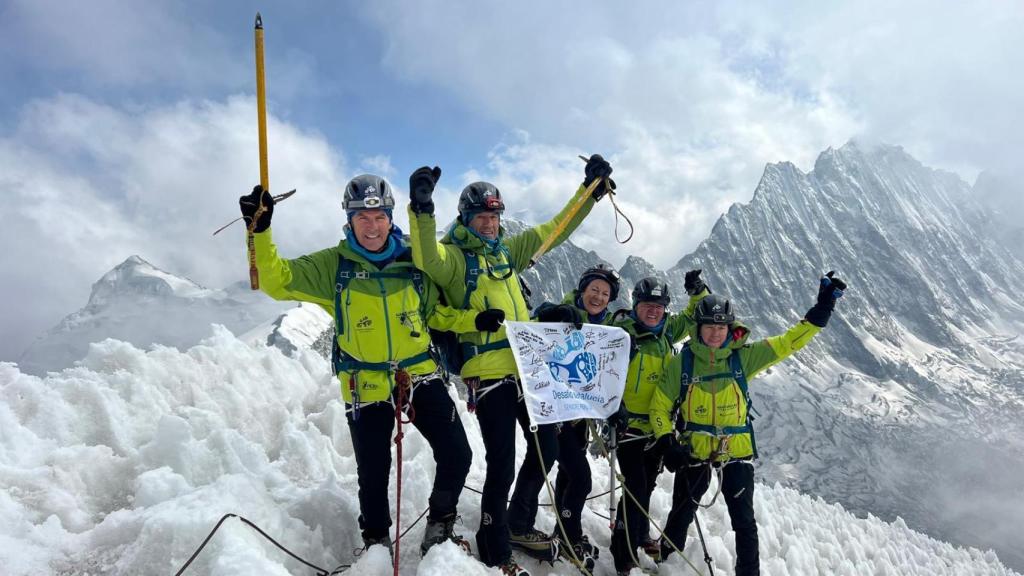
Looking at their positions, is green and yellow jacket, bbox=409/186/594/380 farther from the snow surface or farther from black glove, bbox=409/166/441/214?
the snow surface

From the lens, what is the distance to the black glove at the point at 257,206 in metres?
5.42

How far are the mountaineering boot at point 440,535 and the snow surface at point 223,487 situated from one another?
0.46m

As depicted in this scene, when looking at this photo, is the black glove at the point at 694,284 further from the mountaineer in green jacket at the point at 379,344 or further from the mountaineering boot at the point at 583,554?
the mountaineer in green jacket at the point at 379,344

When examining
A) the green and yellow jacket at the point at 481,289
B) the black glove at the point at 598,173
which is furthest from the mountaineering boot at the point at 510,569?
the black glove at the point at 598,173

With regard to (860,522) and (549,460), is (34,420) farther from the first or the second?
(860,522)

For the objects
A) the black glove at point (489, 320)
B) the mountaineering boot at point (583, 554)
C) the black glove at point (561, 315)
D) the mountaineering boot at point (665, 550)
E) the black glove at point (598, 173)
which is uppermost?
the black glove at point (598, 173)

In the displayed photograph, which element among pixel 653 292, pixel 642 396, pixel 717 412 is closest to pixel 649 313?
pixel 653 292

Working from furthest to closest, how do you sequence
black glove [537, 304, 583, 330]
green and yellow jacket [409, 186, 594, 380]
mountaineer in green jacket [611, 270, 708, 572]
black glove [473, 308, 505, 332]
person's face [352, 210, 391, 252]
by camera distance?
1. mountaineer in green jacket [611, 270, 708, 572]
2. black glove [537, 304, 583, 330]
3. green and yellow jacket [409, 186, 594, 380]
4. black glove [473, 308, 505, 332]
5. person's face [352, 210, 391, 252]

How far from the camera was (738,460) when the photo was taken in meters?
8.18

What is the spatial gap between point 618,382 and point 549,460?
1657mm

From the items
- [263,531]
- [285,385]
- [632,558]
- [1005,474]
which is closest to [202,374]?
[285,385]

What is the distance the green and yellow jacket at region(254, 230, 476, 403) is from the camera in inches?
237

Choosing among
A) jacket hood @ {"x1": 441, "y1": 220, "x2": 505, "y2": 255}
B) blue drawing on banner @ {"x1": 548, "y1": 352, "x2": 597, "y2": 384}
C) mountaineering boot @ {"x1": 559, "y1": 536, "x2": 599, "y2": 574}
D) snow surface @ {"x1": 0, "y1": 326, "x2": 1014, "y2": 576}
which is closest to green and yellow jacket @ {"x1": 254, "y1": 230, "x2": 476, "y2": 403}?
jacket hood @ {"x1": 441, "y1": 220, "x2": 505, "y2": 255}

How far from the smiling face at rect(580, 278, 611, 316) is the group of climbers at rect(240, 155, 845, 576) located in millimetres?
22
